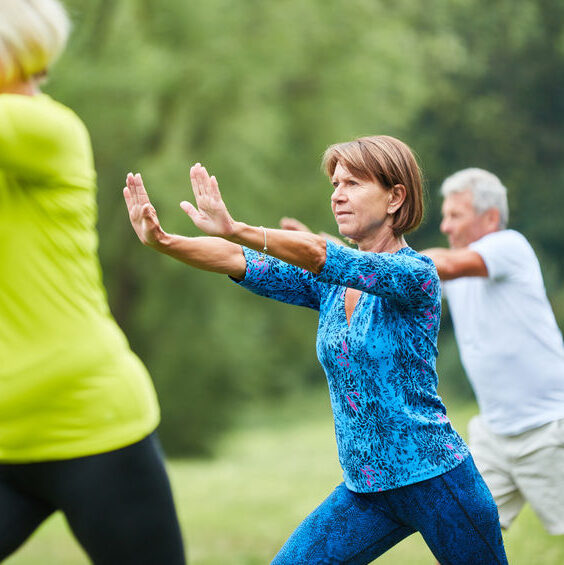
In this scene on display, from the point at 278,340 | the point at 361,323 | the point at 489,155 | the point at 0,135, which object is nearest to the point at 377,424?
the point at 361,323

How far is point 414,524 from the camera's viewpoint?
272 centimetres

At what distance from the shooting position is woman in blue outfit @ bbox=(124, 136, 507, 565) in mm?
2465

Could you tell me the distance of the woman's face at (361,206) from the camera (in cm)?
282

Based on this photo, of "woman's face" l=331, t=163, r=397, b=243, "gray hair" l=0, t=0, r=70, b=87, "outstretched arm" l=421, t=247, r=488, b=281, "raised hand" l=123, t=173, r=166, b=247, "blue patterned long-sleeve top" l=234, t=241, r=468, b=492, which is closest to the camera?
"gray hair" l=0, t=0, r=70, b=87

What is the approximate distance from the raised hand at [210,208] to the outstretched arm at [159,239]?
0.13m

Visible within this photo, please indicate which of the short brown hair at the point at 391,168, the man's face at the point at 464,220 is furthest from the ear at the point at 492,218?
the short brown hair at the point at 391,168

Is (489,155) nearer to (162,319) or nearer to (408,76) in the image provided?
(408,76)

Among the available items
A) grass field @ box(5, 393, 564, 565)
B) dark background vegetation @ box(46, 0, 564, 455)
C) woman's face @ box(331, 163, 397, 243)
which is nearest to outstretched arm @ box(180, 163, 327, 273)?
woman's face @ box(331, 163, 397, 243)

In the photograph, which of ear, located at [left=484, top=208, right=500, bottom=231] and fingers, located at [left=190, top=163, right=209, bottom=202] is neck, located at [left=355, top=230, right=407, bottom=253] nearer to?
fingers, located at [left=190, top=163, right=209, bottom=202]

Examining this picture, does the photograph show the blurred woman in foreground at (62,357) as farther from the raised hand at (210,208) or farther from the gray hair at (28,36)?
the raised hand at (210,208)

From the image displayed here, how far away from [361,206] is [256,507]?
23.9 feet

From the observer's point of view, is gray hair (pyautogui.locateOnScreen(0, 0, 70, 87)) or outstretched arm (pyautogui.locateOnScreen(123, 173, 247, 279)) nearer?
gray hair (pyautogui.locateOnScreen(0, 0, 70, 87))

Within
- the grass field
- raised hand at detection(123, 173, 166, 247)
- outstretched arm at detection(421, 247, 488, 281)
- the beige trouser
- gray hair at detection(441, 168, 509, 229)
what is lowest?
the grass field

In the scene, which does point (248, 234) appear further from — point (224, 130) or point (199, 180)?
point (224, 130)
